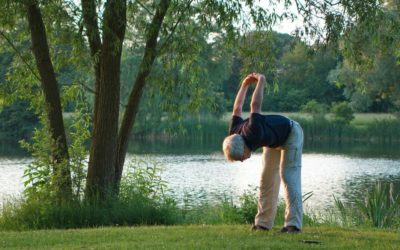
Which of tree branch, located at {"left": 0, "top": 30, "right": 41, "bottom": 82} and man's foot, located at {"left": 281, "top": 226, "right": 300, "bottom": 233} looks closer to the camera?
man's foot, located at {"left": 281, "top": 226, "right": 300, "bottom": 233}

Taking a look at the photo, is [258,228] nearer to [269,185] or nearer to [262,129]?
[269,185]

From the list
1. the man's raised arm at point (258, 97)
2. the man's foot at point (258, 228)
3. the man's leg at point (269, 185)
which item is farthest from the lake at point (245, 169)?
A: the man's raised arm at point (258, 97)

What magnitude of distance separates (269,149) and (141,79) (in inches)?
194

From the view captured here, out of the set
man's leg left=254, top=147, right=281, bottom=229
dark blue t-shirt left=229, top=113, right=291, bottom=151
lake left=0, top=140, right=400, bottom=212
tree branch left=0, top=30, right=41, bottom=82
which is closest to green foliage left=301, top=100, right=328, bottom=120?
lake left=0, top=140, right=400, bottom=212

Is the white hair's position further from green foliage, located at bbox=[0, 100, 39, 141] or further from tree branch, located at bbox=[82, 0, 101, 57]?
green foliage, located at bbox=[0, 100, 39, 141]

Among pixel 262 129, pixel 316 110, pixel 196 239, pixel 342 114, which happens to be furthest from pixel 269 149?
pixel 316 110

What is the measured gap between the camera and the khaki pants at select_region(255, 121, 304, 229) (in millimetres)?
7121

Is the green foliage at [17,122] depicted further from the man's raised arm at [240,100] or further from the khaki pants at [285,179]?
the man's raised arm at [240,100]

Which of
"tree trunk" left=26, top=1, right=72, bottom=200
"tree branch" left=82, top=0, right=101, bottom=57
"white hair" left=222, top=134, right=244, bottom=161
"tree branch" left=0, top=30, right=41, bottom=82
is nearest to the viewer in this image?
"white hair" left=222, top=134, right=244, bottom=161

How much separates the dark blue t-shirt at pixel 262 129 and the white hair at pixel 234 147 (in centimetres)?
9

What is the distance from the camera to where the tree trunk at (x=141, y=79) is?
11.0 meters

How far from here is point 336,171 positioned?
28438mm

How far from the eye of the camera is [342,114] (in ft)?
151

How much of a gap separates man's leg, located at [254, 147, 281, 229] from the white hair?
2.75 feet
